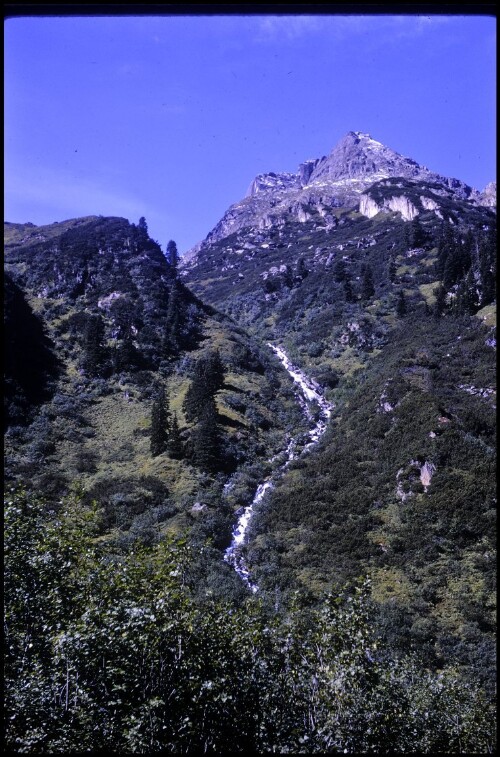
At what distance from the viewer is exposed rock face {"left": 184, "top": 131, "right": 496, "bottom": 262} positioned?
110 meters

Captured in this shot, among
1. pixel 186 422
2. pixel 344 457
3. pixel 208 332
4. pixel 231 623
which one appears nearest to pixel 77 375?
pixel 186 422

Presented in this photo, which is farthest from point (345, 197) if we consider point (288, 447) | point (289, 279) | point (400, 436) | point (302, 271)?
point (400, 436)

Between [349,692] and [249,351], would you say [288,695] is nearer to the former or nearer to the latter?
[349,692]

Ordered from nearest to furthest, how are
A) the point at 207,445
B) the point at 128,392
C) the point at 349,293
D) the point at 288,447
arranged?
1. the point at 207,445
2. the point at 288,447
3. the point at 128,392
4. the point at 349,293

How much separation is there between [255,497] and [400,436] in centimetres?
1135

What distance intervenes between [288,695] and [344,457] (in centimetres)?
2673

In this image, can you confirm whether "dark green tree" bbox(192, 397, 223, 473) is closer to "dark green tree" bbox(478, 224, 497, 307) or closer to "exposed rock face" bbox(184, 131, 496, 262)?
"dark green tree" bbox(478, 224, 497, 307)

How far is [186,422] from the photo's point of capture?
3828 cm

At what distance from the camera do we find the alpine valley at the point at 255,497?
562 centimetres

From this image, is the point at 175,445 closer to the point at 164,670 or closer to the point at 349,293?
the point at 164,670

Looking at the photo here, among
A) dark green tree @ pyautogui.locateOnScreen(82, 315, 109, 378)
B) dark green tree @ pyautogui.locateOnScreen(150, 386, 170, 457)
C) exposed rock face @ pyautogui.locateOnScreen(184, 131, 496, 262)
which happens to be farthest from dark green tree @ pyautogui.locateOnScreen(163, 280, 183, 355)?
exposed rock face @ pyautogui.locateOnScreen(184, 131, 496, 262)

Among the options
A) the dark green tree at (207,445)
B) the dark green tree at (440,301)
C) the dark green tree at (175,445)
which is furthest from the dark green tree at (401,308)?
the dark green tree at (175,445)

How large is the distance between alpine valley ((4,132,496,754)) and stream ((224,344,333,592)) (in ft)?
0.75

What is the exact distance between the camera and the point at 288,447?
3762 centimetres
